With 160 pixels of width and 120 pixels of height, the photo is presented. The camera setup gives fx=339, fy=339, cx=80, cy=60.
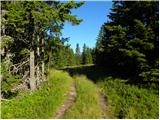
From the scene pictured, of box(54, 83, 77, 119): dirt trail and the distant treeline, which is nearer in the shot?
box(54, 83, 77, 119): dirt trail

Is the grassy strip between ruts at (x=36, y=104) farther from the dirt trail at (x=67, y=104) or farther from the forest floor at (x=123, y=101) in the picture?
the forest floor at (x=123, y=101)

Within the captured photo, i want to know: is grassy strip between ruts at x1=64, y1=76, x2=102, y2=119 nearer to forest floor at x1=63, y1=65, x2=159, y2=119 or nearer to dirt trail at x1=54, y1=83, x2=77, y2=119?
forest floor at x1=63, y1=65, x2=159, y2=119

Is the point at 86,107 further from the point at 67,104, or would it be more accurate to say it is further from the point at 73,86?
the point at 73,86

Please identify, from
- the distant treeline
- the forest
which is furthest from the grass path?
the distant treeline

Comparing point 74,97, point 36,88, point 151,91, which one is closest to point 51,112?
point 74,97

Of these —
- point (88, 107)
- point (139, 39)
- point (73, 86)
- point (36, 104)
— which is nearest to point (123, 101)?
point (88, 107)

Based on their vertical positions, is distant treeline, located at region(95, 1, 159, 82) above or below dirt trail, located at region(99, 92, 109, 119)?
above

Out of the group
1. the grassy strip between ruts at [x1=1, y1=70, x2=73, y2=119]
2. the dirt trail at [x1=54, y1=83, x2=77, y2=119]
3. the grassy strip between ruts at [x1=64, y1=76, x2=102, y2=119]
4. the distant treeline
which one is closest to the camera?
the grassy strip between ruts at [x1=64, y1=76, x2=102, y2=119]
